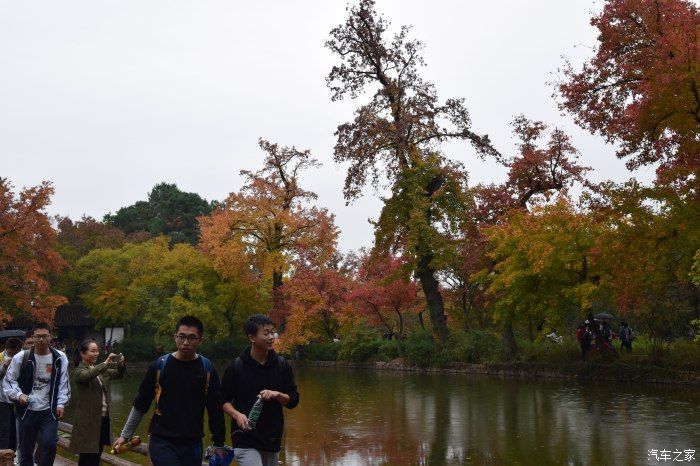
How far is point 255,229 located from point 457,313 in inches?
486

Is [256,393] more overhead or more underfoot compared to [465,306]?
more underfoot

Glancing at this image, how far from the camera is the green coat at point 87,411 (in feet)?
22.4

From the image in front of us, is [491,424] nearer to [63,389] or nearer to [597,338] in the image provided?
[63,389]

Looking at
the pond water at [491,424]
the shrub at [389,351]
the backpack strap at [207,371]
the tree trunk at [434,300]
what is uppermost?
the tree trunk at [434,300]

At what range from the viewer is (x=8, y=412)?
8.47 meters

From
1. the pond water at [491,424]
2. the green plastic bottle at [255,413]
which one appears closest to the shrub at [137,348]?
the pond water at [491,424]

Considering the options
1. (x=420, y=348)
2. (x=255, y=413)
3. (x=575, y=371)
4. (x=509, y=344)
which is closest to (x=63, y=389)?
(x=255, y=413)

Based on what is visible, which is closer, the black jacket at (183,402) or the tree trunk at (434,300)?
the black jacket at (183,402)

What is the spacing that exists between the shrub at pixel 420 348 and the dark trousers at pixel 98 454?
26.4m

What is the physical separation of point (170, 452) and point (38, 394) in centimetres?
314

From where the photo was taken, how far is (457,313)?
39.2 m

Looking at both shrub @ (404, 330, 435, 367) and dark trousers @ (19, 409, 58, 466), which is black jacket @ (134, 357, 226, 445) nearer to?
dark trousers @ (19, 409, 58, 466)

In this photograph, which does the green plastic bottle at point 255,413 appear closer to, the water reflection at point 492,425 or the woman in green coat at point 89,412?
the woman in green coat at point 89,412

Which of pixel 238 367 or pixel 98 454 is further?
pixel 98 454
